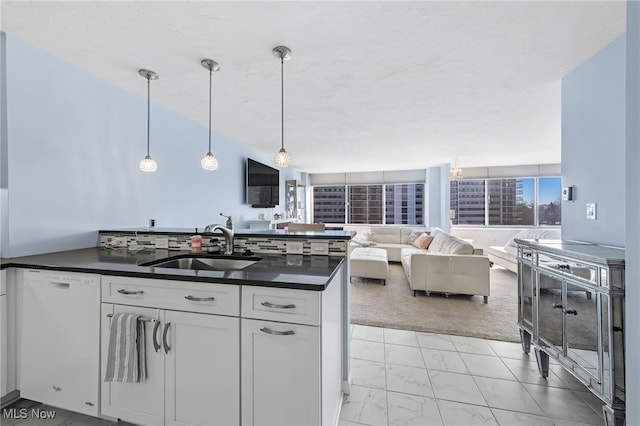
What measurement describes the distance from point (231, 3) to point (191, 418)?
2.22 meters

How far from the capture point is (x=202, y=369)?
130 centimetres

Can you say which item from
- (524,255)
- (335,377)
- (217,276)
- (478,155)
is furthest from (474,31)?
(478,155)

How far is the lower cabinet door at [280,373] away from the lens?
3.83 feet

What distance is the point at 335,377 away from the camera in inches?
60.5

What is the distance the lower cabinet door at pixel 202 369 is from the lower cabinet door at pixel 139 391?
6 cm

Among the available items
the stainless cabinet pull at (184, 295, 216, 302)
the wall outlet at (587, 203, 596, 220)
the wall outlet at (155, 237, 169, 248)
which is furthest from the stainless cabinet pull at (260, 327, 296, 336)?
the wall outlet at (587, 203, 596, 220)

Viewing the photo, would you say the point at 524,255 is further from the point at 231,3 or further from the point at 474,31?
the point at 231,3

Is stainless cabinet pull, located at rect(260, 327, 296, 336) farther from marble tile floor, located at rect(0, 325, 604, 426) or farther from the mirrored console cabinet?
the mirrored console cabinet

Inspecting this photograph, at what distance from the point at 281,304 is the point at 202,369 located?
1.79 feet

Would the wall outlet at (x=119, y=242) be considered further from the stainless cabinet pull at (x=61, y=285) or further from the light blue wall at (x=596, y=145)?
the light blue wall at (x=596, y=145)

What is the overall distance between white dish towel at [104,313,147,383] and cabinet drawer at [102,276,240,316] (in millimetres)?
102

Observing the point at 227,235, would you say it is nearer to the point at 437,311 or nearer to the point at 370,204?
the point at 437,311

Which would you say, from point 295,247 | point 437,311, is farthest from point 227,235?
point 437,311

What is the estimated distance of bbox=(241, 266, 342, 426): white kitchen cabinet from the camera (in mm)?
1168
